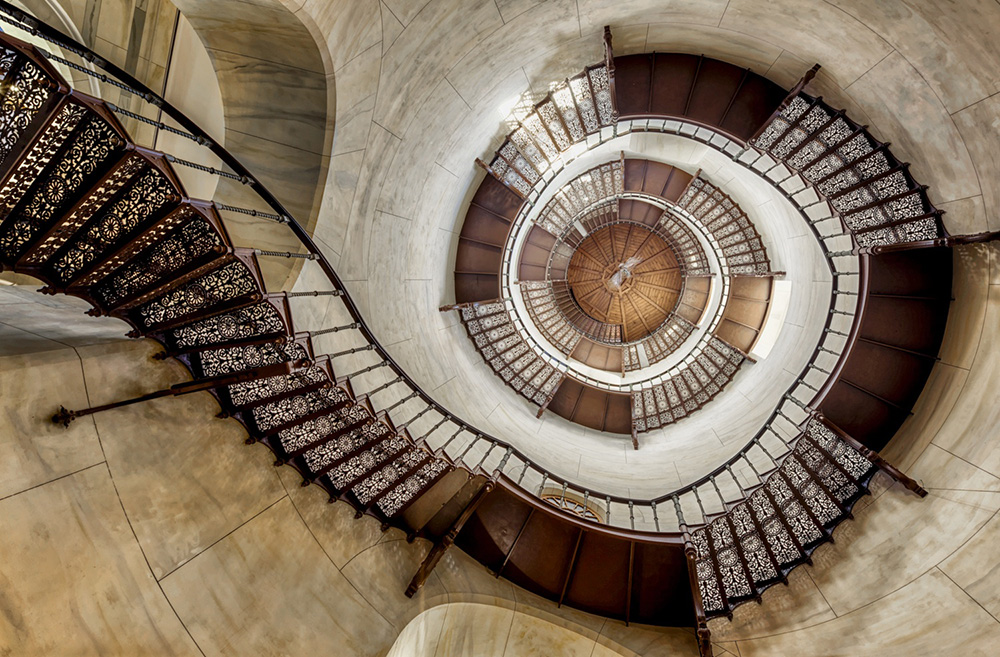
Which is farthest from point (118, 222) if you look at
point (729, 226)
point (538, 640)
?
point (729, 226)

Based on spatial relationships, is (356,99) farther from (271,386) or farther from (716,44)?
(716,44)

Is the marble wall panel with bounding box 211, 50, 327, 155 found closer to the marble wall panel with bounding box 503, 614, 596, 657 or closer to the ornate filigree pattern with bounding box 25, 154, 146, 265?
the ornate filigree pattern with bounding box 25, 154, 146, 265

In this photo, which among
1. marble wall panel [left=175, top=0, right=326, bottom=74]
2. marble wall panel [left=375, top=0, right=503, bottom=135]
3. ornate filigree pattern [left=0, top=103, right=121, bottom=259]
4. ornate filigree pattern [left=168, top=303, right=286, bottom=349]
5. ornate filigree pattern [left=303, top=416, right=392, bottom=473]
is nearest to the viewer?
ornate filigree pattern [left=0, top=103, right=121, bottom=259]

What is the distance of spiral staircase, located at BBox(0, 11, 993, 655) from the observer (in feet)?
12.2

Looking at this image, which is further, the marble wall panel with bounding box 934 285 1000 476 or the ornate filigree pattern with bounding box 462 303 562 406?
the ornate filigree pattern with bounding box 462 303 562 406

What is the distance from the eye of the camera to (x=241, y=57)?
4402 millimetres

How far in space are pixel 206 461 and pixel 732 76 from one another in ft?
28.1

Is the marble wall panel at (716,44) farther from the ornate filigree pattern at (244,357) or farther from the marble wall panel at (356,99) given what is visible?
the ornate filigree pattern at (244,357)

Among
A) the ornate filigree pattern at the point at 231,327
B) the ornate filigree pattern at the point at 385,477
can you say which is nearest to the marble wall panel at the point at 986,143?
the ornate filigree pattern at the point at 385,477

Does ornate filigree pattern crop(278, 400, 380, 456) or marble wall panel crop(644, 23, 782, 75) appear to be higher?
marble wall panel crop(644, 23, 782, 75)

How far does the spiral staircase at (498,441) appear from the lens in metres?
3.72

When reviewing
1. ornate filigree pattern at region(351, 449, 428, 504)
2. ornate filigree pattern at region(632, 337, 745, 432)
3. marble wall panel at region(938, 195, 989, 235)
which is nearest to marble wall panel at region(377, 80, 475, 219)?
ornate filigree pattern at region(351, 449, 428, 504)

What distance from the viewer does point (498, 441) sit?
6.00m

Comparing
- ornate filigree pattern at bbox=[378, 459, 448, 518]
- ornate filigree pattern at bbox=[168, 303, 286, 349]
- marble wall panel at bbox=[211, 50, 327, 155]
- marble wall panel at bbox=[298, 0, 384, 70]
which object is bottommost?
ornate filigree pattern at bbox=[378, 459, 448, 518]
